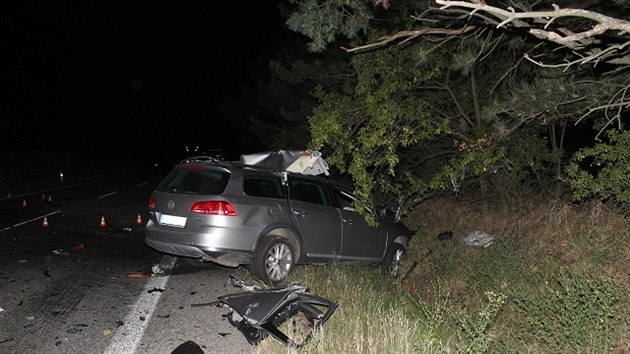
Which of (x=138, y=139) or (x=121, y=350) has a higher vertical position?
(x=121, y=350)

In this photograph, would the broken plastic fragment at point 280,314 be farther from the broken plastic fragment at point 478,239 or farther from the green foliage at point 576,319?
the broken plastic fragment at point 478,239

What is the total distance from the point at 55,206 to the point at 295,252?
1126cm

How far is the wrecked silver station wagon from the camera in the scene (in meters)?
6.88

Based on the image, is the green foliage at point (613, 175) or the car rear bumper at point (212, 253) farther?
the green foliage at point (613, 175)

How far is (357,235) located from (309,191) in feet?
3.90

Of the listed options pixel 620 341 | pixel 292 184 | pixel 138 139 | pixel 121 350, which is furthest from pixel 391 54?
pixel 138 139

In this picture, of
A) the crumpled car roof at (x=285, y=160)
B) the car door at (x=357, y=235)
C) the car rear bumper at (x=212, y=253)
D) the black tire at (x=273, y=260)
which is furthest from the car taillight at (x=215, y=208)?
the car door at (x=357, y=235)

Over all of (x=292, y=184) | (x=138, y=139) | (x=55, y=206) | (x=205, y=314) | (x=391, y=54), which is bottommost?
(x=138, y=139)

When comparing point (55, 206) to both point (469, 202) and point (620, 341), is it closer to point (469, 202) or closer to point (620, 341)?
point (469, 202)

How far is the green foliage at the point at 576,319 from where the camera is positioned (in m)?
4.74

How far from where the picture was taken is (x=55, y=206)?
51.6ft

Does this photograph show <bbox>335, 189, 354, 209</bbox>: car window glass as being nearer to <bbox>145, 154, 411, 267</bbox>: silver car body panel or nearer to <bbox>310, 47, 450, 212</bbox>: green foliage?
<bbox>145, 154, 411, 267</bbox>: silver car body panel

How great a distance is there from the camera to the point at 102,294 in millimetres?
6574

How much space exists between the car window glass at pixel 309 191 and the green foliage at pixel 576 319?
356 centimetres
